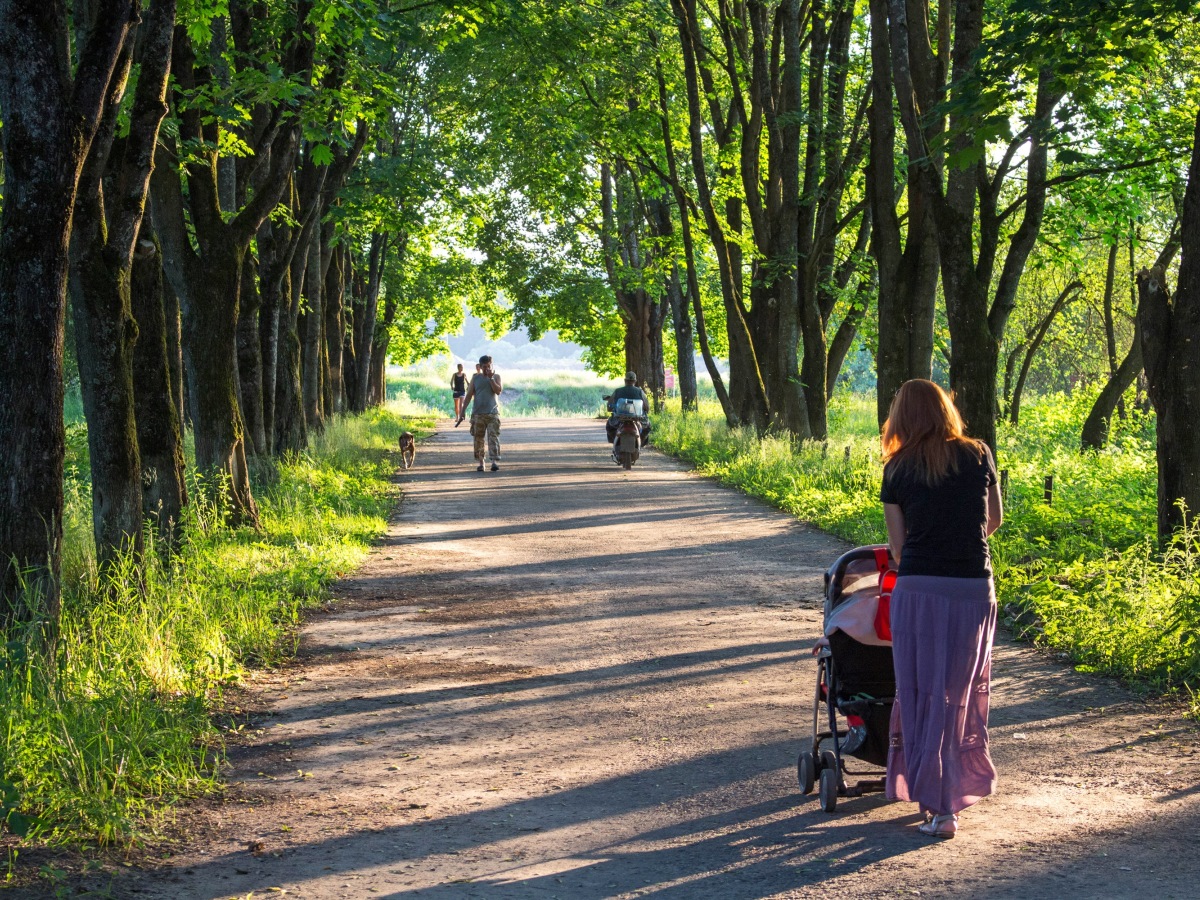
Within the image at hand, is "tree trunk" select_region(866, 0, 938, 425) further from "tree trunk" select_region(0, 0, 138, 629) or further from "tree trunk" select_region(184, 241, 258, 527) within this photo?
"tree trunk" select_region(0, 0, 138, 629)

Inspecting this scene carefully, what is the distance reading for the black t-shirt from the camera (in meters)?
5.54

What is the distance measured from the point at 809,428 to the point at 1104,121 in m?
10.0

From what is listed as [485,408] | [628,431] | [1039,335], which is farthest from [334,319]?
[1039,335]

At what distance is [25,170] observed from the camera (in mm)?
7188

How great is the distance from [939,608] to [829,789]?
94 centimetres

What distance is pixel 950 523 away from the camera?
554 cm

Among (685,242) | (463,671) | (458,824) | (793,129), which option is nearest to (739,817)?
(458,824)

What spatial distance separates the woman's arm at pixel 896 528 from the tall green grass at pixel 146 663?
10.8ft

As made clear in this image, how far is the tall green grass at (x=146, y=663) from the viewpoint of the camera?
18.2ft

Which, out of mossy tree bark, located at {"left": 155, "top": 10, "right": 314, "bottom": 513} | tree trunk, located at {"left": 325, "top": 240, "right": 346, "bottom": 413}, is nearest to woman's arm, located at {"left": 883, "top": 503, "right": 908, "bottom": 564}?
mossy tree bark, located at {"left": 155, "top": 10, "right": 314, "bottom": 513}

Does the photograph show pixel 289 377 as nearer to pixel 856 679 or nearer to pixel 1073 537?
pixel 1073 537

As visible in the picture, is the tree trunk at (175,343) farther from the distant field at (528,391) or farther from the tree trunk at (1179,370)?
the distant field at (528,391)

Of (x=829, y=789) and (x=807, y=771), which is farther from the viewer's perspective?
(x=807, y=771)

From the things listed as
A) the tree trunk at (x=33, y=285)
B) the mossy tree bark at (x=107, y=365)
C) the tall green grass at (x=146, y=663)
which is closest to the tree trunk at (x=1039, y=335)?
the tall green grass at (x=146, y=663)
